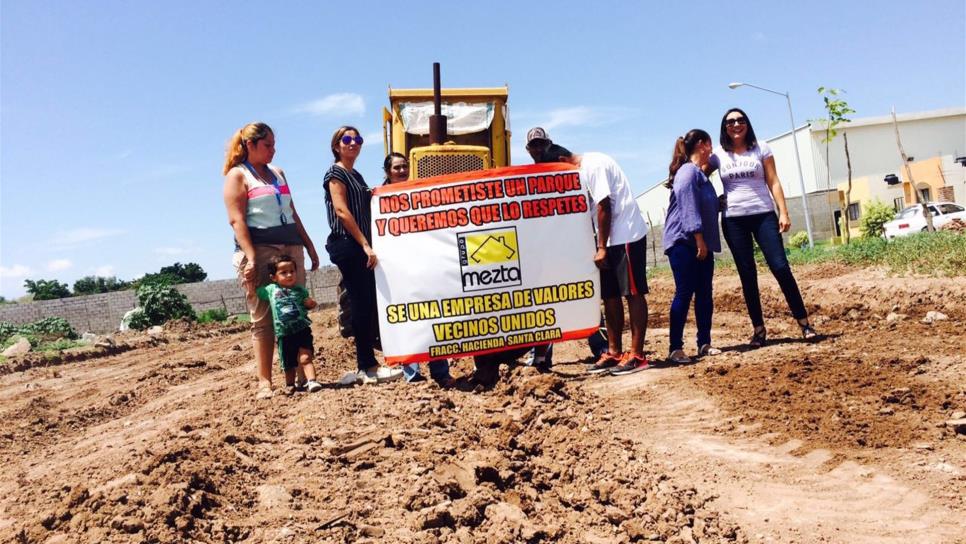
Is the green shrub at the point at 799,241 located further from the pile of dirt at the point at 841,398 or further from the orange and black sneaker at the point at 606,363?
the pile of dirt at the point at 841,398

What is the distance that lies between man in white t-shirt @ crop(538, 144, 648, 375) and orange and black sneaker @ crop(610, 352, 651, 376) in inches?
9.6

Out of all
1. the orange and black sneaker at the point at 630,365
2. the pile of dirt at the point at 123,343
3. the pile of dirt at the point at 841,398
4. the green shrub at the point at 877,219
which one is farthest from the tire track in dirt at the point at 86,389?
the green shrub at the point at 877,219

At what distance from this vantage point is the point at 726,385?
4852 mm

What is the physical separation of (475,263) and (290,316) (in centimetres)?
136

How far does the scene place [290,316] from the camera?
5.29m

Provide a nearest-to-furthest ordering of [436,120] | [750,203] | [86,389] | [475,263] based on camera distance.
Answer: [475,263] < [750,203] < [436,120] < [86,389]

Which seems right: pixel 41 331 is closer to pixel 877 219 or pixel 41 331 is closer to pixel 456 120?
pixel 456 120

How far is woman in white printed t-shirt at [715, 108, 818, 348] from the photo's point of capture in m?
5.89

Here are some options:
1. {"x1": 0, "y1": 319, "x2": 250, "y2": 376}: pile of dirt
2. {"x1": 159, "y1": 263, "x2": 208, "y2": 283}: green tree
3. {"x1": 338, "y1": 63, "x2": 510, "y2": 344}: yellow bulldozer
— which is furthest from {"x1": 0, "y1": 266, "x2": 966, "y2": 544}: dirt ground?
{"x1": 159, "y1": 263, "x2": 208, "y2": 283}: green tree

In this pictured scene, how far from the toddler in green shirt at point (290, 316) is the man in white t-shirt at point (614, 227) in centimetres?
199

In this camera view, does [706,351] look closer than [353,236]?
No

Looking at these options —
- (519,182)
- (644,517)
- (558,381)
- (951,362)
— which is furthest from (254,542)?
(951,362)

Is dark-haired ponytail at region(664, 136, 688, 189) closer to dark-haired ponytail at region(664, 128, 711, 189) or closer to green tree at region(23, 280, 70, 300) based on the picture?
dark-haired ponytail at region(664, 128, 711, 189)

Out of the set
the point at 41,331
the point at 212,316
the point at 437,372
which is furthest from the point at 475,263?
the point at 212,316
